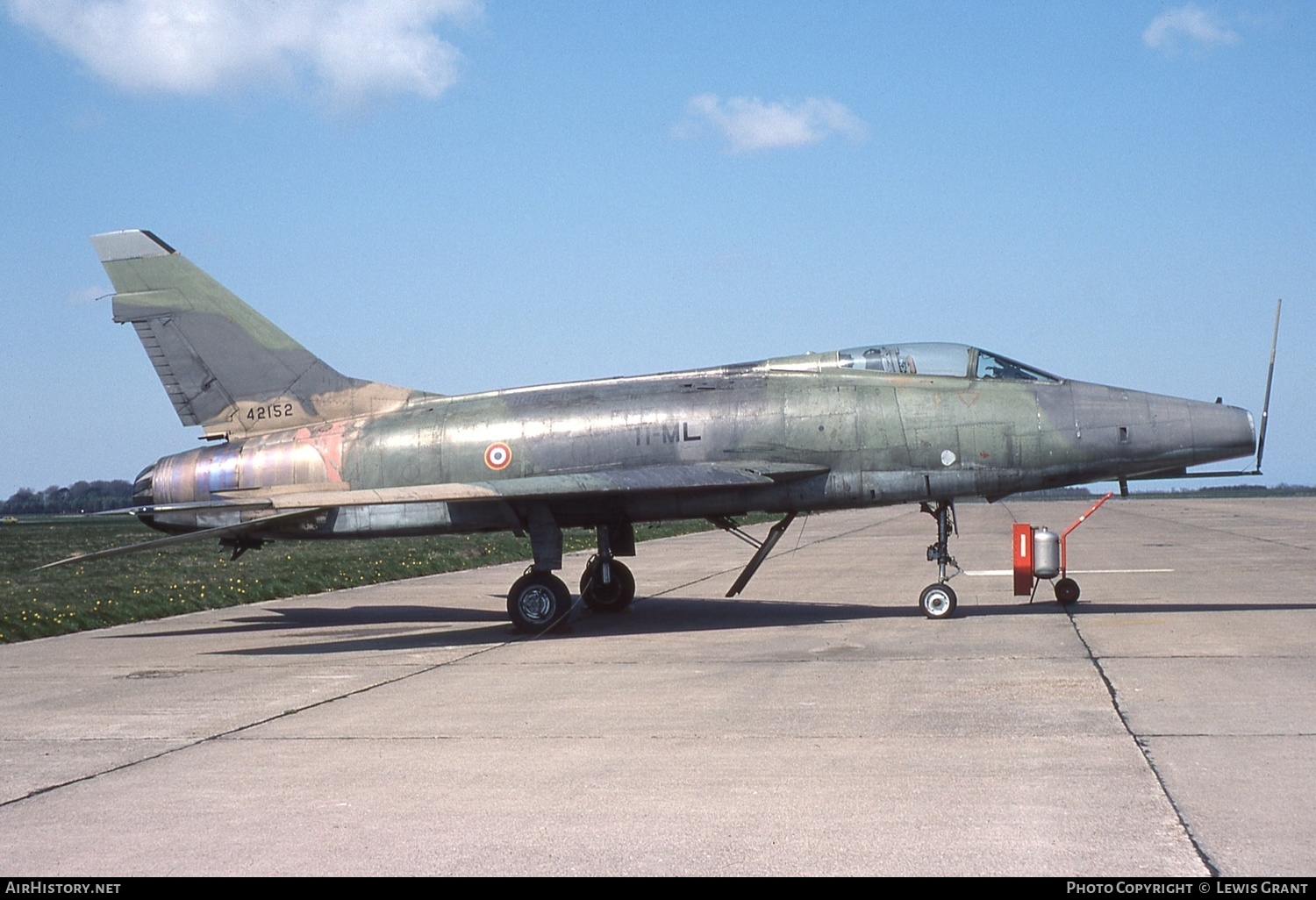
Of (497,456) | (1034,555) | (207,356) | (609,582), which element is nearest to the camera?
(497,456)

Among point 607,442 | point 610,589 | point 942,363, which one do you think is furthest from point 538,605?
point 942,363

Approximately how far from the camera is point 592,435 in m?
15.3

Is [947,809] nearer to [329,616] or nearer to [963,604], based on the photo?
[963,604]

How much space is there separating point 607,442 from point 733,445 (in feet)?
4.93

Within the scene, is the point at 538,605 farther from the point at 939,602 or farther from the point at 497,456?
the point at 939,602

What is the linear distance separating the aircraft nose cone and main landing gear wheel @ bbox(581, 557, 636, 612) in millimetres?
7201

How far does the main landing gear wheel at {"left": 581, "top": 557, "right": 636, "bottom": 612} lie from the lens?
17047 mm

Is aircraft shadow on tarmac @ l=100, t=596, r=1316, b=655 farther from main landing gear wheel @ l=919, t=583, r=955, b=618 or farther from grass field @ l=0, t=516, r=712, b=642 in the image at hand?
grass field @ l=0, t=516, r=712, b=642

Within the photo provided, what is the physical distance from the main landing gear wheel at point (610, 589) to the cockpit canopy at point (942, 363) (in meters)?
4.20

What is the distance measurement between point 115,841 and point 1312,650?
9913 millimetres

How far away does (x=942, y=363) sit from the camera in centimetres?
1511

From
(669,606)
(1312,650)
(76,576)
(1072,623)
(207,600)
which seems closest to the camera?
(1312,650)

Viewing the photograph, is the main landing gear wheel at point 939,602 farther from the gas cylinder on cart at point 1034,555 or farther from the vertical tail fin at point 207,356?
the vertical tail fin at point 207,356

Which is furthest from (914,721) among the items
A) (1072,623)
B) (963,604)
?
(963,604)
